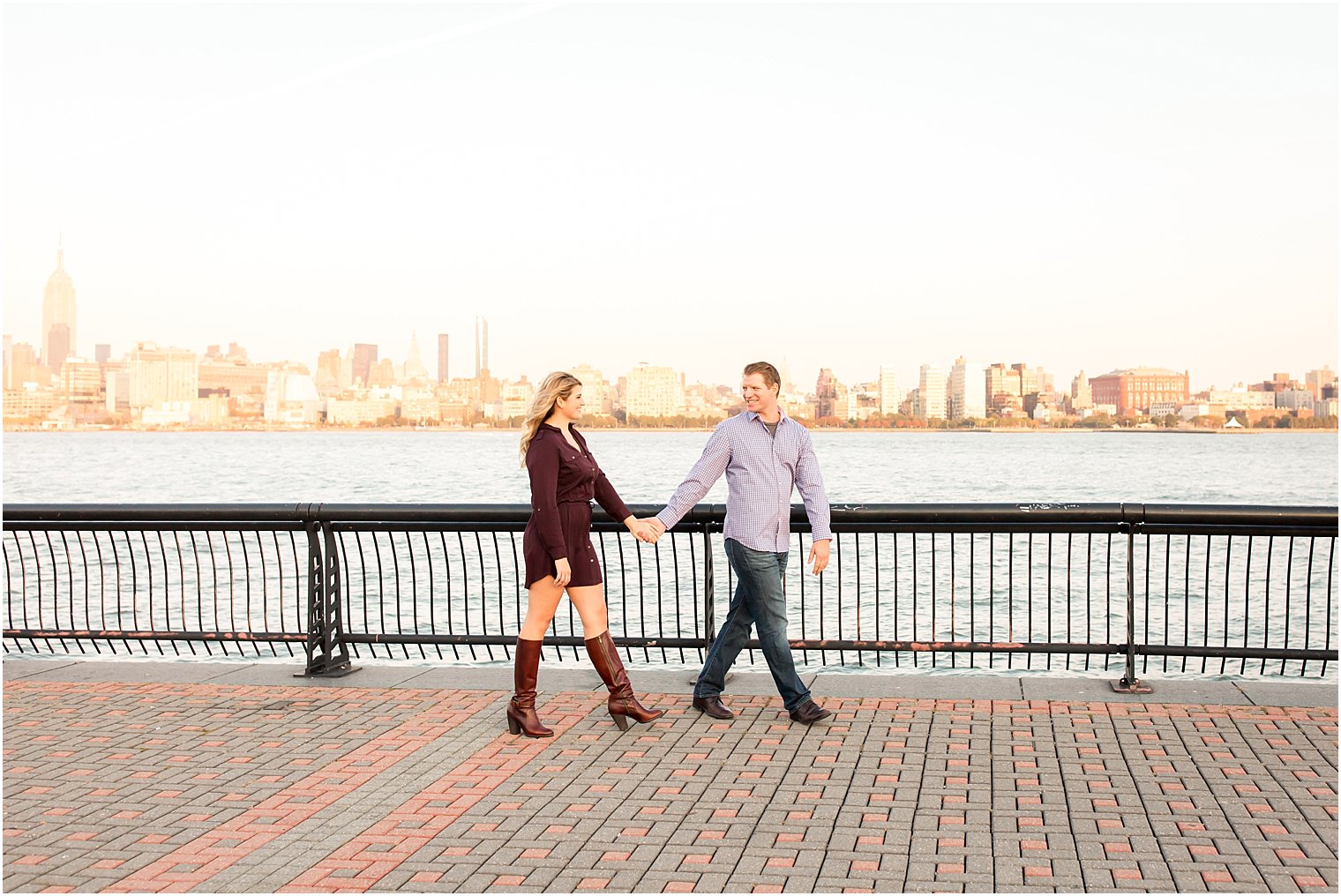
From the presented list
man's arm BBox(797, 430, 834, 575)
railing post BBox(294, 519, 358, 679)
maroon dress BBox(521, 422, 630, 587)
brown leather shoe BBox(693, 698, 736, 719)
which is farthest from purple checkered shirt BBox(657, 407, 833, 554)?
railing post BBox(294, 519, 358, 679)

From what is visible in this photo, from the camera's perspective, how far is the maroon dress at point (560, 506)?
23.1 ft

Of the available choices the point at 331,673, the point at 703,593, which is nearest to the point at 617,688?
the point at 331,673

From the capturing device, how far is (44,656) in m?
10.1

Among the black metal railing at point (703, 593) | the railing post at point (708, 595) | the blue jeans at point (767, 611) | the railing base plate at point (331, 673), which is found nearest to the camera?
the blue jeans at point (767, 611)

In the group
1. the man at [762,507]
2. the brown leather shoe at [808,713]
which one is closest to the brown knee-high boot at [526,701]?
the man at [762,507]

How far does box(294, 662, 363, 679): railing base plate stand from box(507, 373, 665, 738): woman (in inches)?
84.7

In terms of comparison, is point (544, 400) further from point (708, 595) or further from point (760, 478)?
point (708, 595)

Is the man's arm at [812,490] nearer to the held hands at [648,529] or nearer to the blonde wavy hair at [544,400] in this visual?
the held hands at [648,529]

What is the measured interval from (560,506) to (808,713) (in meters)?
1.89

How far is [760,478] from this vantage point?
7.35m

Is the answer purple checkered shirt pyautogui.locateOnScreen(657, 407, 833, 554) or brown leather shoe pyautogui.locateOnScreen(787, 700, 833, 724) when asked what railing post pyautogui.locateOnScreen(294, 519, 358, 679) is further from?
brown leather shoe pyautogui.locateOnScreen(787, 700, 833, 724)

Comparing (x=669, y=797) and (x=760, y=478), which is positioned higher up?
(x=760, y=478)

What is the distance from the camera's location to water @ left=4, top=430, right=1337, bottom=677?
12641mm

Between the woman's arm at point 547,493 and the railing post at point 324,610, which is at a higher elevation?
the woman's arm at point 547,493
